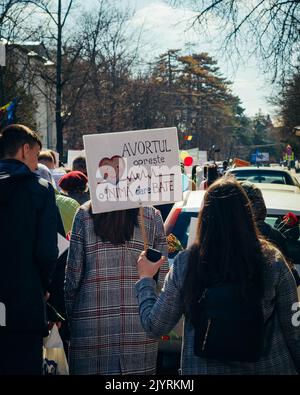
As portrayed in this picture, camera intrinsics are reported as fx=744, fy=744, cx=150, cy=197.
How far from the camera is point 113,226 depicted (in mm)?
4086

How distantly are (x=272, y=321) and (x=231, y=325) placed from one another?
251 mm

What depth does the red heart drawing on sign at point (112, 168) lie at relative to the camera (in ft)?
13.2

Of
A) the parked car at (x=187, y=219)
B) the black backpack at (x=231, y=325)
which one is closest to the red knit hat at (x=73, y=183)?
the parked car at (x=187, y=219)

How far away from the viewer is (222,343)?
2.85m

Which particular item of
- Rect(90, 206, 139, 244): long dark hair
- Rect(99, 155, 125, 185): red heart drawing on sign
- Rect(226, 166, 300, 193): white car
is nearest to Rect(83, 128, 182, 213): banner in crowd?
Rect(99, 155, 125, 185): red heart drawing on sign

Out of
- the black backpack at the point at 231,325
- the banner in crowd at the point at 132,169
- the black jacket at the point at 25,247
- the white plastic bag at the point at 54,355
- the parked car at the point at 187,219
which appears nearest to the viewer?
the black backpack at the point at 231,325

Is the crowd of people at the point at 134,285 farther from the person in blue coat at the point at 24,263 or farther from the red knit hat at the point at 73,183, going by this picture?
the red knit hat at the point at 73,183

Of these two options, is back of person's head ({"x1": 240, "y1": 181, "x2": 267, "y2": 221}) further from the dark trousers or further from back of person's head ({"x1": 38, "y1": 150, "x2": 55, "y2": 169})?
back of person's head ({"x1": 38, "y1": 150, "x2": 55, "y2": 169})

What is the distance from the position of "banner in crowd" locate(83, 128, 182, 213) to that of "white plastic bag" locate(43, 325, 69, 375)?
911mm

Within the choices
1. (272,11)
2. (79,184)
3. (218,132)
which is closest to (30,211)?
(79,184)

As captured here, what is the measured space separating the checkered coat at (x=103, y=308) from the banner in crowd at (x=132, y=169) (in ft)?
0.77

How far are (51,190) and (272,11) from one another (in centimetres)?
937

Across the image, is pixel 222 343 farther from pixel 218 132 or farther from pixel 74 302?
pixel 218 132

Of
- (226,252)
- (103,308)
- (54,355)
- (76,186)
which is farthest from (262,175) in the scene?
(226,252)
